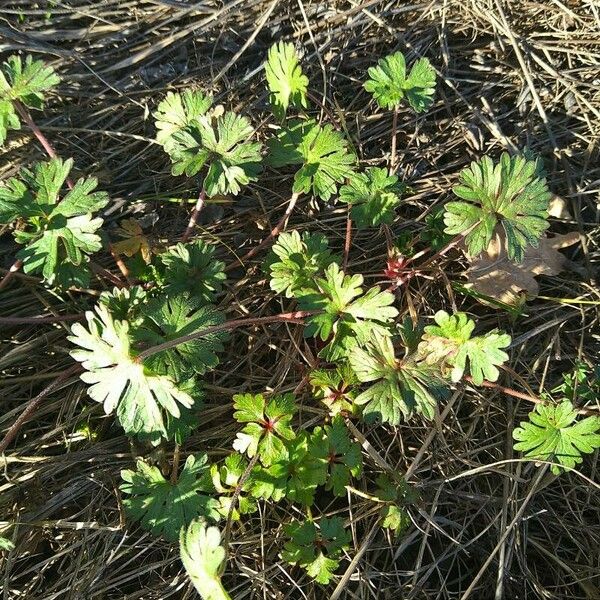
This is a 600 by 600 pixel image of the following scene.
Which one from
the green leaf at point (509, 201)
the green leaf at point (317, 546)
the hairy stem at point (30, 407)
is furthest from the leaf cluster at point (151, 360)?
the green leaf at point (509, 201)

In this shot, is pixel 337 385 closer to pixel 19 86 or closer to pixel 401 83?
pixel 401 83

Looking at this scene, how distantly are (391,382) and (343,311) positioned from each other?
31 centimetres

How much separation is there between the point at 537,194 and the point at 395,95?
0.77m

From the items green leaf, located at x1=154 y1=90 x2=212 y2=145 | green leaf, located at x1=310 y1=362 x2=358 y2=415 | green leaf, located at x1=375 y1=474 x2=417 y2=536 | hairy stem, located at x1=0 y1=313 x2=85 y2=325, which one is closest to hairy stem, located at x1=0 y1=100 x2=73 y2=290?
hairy stem, located at x1=0 y1=313 x2=85 y2=325

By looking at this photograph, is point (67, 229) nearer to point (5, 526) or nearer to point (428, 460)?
point (5, 526)

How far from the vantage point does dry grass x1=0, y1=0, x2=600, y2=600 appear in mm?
2531

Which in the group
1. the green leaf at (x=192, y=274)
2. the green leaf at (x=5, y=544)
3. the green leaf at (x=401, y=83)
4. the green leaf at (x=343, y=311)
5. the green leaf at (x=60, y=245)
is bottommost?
the green leaf at (x=5, y=544)

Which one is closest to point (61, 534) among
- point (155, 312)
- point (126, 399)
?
point (126, 399)

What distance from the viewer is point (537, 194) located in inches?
95.6

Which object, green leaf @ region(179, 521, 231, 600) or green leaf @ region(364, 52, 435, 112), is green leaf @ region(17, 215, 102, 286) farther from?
green leaf @ region(364, 52, 435, 112)

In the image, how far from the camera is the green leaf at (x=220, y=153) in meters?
2.52

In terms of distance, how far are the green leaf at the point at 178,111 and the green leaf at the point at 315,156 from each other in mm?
331

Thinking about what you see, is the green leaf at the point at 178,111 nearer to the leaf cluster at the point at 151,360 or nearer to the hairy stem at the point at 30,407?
the leaf cluster at the point at 151,360

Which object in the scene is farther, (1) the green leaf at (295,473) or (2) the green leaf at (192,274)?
(2) the green leaf at (192,274)
